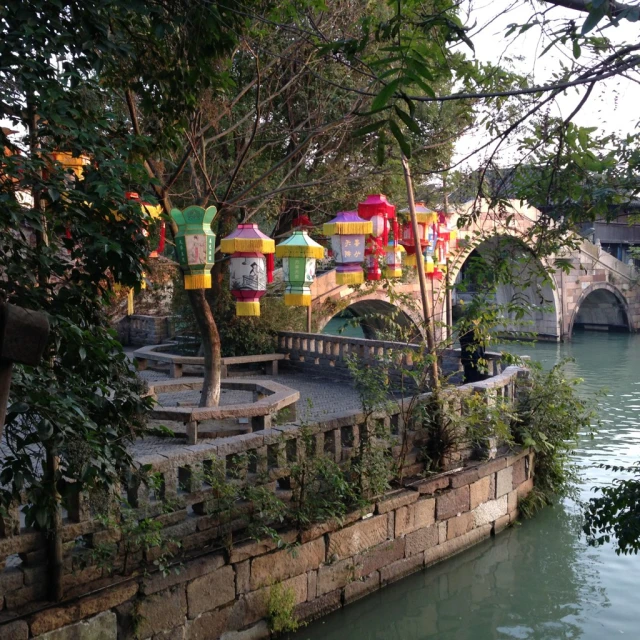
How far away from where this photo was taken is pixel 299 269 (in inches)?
344

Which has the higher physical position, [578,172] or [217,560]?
[578,172]

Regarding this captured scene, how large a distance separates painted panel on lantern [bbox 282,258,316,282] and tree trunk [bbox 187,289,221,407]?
98 cm

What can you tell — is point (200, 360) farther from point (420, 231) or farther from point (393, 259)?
point (420, 231)

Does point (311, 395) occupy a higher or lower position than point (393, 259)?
lower

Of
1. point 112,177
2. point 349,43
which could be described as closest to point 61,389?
point 112,177

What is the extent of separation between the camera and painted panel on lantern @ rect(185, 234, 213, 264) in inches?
305

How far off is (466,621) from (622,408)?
9.28 metres

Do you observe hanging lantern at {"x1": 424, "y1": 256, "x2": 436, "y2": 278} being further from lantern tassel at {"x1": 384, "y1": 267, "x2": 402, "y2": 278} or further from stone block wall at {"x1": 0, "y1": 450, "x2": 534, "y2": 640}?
stone block wall at {"x1": 0, "y1": 450, "x2": 534, "y2": 640}

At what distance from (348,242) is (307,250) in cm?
60

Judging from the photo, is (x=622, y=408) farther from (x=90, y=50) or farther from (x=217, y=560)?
(x=90, y=50)

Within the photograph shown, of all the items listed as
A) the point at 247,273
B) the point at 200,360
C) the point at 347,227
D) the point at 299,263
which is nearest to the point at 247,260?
the point at 247,273

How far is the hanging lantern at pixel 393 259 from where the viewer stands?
978cm

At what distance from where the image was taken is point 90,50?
3.75 meters

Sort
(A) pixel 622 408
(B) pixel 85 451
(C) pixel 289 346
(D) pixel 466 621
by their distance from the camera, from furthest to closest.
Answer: (A) pixel 622 408
(C) pixel 289 346
(D) pixel 466 621
(B) pixel 85 451
